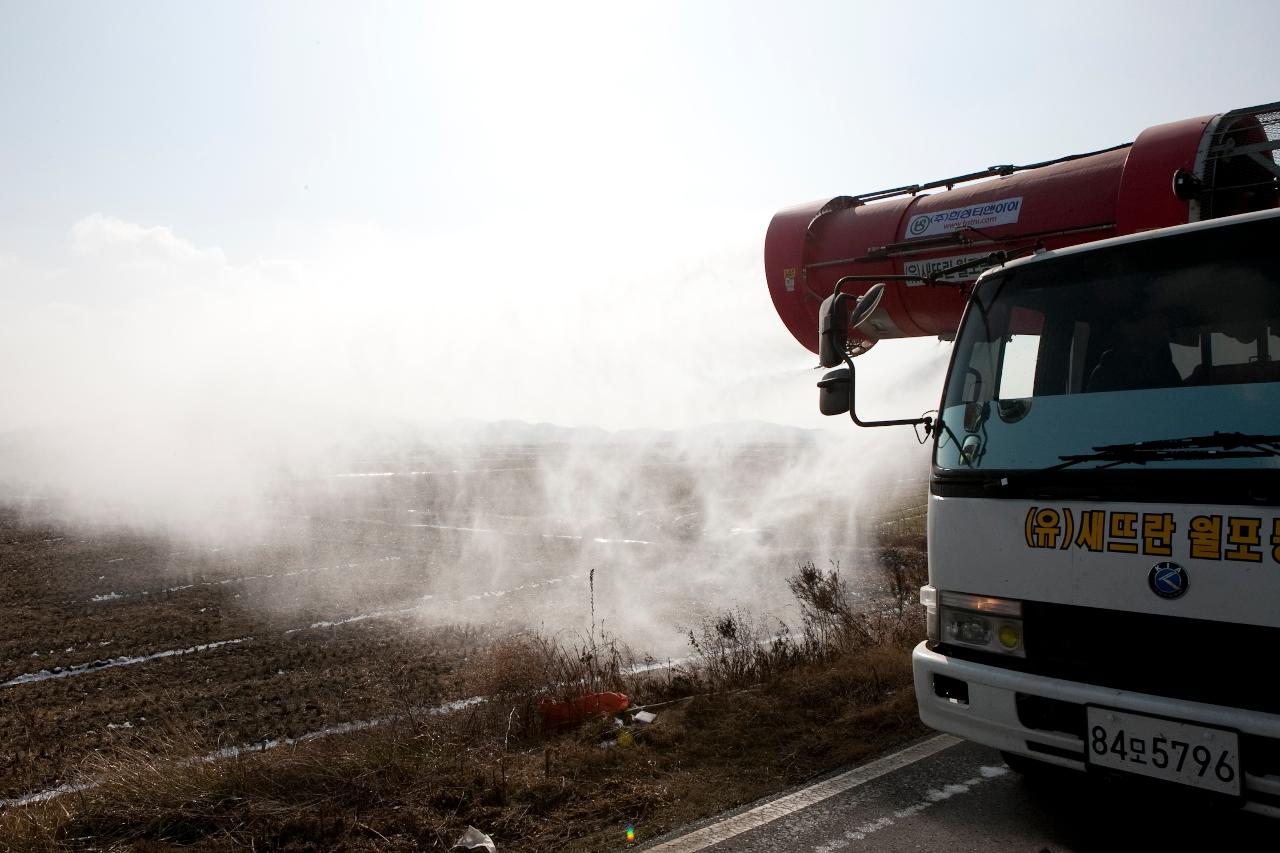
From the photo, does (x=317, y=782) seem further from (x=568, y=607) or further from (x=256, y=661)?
(x=568, y=607)

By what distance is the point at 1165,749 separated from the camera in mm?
2996

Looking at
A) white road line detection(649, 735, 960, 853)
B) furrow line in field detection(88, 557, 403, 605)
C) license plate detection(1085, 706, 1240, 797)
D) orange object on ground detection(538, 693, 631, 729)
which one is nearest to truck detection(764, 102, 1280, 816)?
license plate detection(1085, 706, 1240, 797)

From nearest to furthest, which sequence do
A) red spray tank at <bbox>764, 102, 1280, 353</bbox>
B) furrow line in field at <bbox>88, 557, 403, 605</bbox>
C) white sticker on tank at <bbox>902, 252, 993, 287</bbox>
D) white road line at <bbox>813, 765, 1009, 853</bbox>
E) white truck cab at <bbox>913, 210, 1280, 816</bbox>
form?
1. white truck cab at <bbox>913, 210, 1280, 816</bbox>
2. white road line at <bbox>813, 765, 1009, 853</bbox>
3. red spray tank at <bbox>764, 102, 1280, 353</bbox>
4. white sticker on tank at <bbox>902, 252, 993, 287</bbox>
5. furrow line in field at <bbox>88, 557, 403, 605</bbox>

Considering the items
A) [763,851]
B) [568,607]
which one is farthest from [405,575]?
[763,851]

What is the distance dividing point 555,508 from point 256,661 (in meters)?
20.8

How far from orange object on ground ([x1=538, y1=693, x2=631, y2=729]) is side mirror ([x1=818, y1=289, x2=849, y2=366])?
117 inches

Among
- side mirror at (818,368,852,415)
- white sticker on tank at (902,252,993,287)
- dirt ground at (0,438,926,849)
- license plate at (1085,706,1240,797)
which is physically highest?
white sticker on tank at (902,252,993,287)

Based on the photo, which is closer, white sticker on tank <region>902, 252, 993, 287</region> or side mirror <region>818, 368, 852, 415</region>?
side mirror <region>818, 368, 852, 415</region>

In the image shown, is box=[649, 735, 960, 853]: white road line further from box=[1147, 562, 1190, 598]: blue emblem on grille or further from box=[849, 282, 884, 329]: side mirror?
box=[849, 282, 884, 329]: side mirror

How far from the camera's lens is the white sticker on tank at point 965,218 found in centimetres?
638

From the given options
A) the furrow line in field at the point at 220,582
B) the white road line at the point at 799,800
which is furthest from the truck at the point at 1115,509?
the furrow line in field at the point at 220,582

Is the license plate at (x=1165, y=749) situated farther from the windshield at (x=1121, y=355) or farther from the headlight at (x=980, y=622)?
the windshield at (x=1121, y=355)

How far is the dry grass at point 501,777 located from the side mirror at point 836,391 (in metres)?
1.91

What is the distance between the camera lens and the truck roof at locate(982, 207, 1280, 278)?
11.4ft
